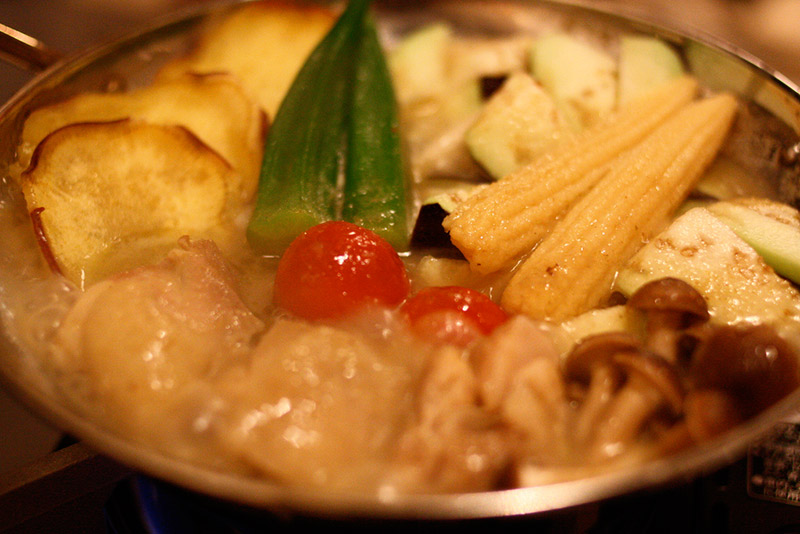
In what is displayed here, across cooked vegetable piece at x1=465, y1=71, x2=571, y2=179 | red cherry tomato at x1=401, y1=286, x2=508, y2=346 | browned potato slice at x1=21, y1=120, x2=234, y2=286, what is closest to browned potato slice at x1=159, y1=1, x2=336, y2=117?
browned potato slice at x1=21, y1=120, x2=234, y2=286

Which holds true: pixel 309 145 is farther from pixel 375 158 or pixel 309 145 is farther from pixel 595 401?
pixel 595 401

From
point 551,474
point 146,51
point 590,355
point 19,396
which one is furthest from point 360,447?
point 146,51

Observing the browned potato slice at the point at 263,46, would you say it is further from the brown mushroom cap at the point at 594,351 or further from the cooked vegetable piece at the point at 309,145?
the brown mushroom cap at the point at 594,351

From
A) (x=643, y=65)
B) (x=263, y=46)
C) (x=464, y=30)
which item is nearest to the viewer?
(x=643, y=65)

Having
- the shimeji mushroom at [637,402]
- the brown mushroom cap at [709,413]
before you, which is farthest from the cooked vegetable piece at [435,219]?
the brown mushroom cap at [709,413]

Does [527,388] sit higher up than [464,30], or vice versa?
[464,30]

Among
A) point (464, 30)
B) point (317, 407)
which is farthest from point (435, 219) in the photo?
point (464, 30)

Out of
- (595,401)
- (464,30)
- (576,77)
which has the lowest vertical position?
(595,401)
